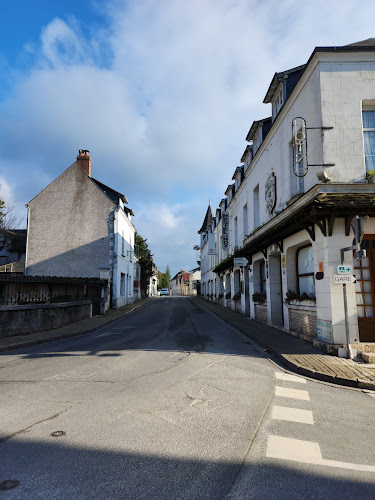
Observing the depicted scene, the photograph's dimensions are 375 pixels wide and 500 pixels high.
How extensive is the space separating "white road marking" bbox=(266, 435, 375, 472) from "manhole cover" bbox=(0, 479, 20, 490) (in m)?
2.37

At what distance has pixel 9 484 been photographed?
112 inches

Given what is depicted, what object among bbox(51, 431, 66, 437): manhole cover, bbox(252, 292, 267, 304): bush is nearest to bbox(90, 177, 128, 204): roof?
bbox(252, 292, 267, 304): bush

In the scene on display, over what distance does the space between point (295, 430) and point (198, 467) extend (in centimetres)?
154

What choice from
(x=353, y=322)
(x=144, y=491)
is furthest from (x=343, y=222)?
(x=144, y=491)

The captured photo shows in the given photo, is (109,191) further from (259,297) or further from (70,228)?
(259,297)

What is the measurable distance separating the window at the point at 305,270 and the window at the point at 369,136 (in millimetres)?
3004

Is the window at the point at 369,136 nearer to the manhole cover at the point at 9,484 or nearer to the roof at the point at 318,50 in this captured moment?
the roof at the point at 318,50

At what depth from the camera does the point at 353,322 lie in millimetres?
8266

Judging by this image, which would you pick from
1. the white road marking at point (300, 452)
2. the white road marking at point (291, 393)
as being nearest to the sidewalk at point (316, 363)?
the white road marking at point (291, 393)

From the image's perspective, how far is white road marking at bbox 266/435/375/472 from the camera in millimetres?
3221

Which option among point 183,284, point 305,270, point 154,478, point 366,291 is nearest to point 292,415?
point 154,478

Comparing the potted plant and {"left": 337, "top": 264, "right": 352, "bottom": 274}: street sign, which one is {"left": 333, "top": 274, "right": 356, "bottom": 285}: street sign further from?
the potted plant

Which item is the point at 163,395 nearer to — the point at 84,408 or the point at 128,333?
the point at 84,408

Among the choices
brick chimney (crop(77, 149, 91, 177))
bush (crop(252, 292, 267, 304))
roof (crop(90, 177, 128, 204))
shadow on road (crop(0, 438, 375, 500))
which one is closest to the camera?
shadow on road (crop(0, 438, 375, 500))
